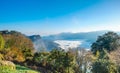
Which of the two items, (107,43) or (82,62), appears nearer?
(82,62)

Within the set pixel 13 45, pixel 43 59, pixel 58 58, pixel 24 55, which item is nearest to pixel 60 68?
pixel 58 58

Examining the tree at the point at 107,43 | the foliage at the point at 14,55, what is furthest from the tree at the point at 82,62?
the tree at the point at 107,43

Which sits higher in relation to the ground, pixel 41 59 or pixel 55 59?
pixel 55 59

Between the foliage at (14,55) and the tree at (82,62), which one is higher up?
the foliage at (14,55)

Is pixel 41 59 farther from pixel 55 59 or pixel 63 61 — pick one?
pixel 63 61

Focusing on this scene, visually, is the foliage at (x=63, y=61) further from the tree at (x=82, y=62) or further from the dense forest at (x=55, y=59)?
the tree at (x=82, y=62)

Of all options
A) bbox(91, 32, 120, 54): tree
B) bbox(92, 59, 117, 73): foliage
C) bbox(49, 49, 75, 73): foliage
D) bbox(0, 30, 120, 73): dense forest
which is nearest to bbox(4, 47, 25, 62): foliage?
bbox(0, 30, 120, 73): dense forest

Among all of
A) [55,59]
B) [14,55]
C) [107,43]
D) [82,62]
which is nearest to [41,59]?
[14,55]

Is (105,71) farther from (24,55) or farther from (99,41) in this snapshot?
(99,41)
